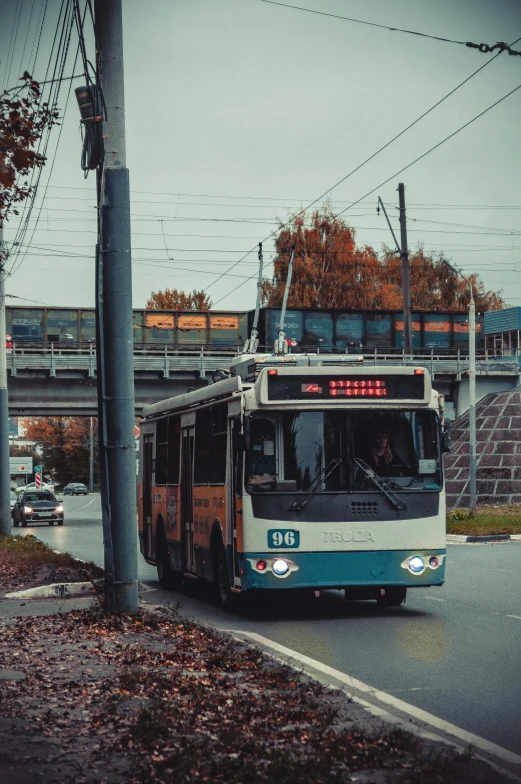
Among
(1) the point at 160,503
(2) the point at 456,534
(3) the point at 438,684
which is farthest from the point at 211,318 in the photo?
(3) the point at 438,684

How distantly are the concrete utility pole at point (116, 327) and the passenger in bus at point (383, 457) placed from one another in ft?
8.99

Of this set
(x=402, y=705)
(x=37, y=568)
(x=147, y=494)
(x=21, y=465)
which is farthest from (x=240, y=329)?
(x=402, y=705)

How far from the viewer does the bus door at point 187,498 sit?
669 inches

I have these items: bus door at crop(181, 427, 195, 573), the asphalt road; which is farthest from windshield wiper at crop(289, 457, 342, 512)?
bus door at crop(181, 427, 195, 573)

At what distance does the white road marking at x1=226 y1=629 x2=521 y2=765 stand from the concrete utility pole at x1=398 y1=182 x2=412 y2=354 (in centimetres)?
3406

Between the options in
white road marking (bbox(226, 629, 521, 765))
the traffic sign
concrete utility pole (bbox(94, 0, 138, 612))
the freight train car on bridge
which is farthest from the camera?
the traffic sign

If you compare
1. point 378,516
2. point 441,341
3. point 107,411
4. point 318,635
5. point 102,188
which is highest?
point 441,341

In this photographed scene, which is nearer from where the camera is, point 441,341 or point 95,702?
point 95,702

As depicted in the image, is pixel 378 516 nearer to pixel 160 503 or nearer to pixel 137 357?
pixel 160 503

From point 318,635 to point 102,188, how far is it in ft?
16.9

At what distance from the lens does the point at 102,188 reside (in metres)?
13.1

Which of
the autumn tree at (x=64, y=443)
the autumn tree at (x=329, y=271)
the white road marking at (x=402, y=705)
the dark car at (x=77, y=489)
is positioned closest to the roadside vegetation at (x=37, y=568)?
the white road marking at (x=402, y=705)

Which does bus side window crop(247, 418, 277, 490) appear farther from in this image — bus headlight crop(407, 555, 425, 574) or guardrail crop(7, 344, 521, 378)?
guardrail crop(7, 344, 521, 378)

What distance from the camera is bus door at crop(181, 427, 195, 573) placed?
17000mm
